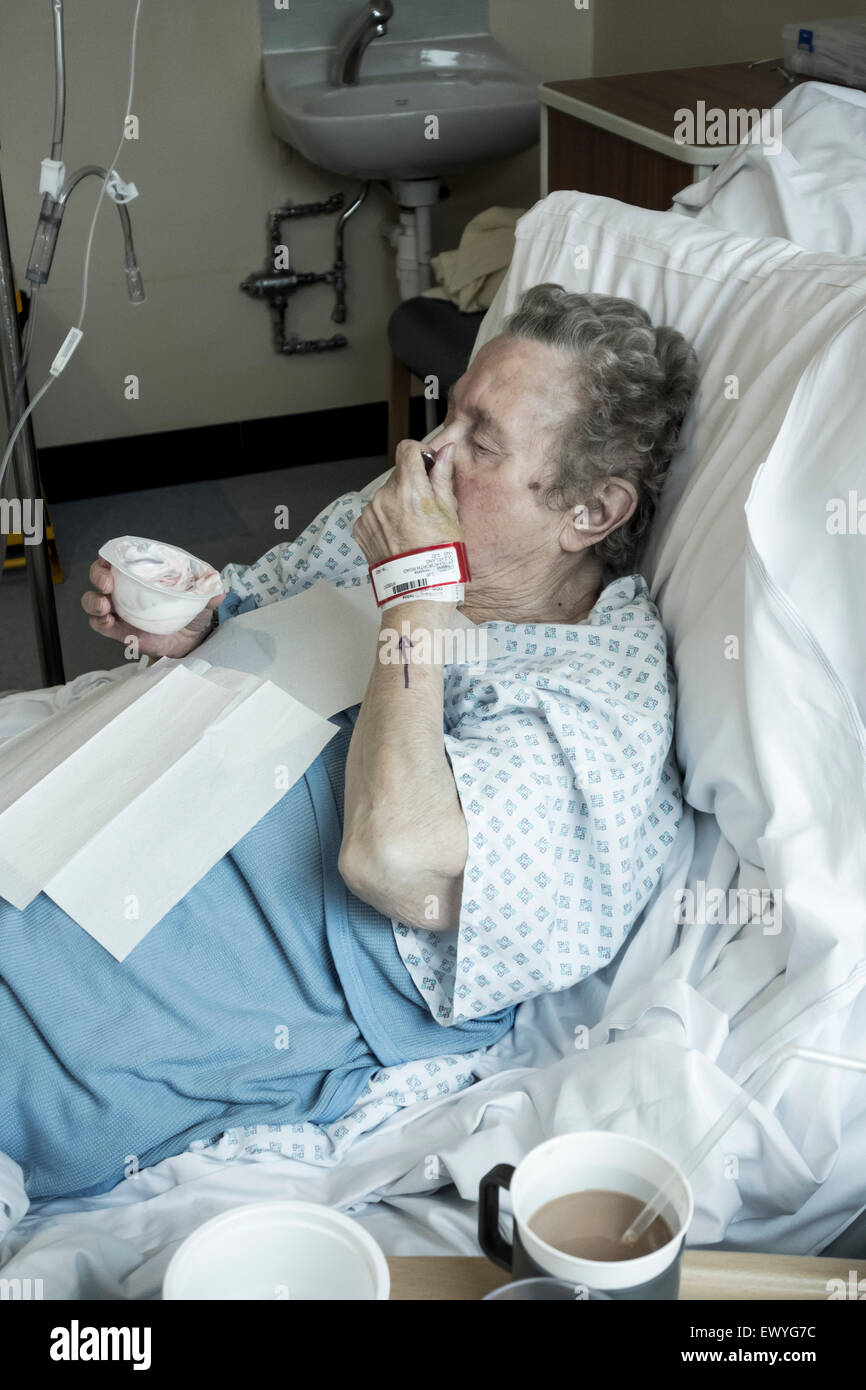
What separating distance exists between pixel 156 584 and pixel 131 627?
6.6 inches

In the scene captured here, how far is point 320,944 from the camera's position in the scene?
1.25 m

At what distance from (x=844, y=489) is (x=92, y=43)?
9.18 feet

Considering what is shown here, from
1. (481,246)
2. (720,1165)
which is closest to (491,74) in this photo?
(481,246)

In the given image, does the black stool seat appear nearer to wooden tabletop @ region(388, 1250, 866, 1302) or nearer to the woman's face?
the woman's face

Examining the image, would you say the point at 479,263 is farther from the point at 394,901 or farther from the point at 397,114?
the point at 394,901

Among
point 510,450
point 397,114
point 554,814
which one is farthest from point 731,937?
point 397,114

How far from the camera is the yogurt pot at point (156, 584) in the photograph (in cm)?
140

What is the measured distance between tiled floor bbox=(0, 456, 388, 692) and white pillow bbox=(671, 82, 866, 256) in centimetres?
167

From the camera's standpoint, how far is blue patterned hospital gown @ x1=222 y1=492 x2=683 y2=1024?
1.16 metres

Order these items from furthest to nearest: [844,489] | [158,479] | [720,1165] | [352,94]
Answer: [158,479]
[352,94]
[844,489]
[720,1165]

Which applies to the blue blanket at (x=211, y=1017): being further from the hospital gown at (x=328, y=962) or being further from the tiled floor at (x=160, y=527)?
the tiled floor at (x=160, y=527)

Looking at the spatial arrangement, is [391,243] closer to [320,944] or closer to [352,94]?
[352,94]

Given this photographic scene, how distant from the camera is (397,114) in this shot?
10.4ft
